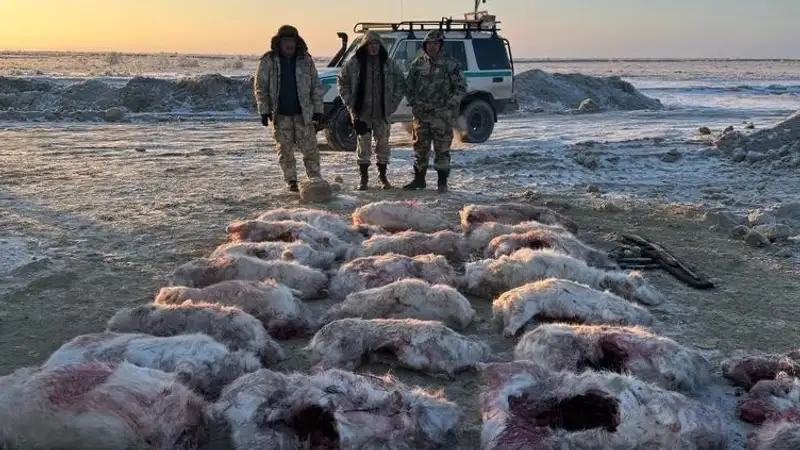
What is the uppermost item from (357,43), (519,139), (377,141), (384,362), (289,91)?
(357,43)

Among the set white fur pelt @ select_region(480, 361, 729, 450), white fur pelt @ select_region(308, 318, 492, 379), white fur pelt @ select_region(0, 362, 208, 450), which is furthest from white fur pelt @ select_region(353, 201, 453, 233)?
white fur pelt @ select_region(0, 362, 208, 450)

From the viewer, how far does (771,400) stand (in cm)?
423

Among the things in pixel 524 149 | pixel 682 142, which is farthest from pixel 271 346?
pixel 682 142

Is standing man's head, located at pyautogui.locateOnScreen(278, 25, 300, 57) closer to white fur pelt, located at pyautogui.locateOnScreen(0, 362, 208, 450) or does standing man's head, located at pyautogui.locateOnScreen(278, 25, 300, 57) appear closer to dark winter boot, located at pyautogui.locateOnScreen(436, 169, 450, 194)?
dark winter boot, located at pyautogui.locateOnScreen(436, 169, 450, 194)

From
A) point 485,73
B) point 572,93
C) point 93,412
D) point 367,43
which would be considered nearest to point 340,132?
point 485,73

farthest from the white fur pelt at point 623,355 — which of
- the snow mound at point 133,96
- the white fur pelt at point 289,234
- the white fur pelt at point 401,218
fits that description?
the snow mound at point 133,96

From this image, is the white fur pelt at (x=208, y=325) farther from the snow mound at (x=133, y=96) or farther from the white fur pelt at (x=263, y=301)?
the snow mound at (x=133, y=96)

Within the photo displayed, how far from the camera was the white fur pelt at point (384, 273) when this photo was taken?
636 centimetres

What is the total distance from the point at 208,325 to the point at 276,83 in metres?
6.17

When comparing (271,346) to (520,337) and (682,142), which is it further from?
(682,142)

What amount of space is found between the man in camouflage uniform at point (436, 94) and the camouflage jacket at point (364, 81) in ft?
0.75

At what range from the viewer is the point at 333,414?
12.0 ft

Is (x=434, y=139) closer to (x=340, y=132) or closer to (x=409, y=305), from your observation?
(x=340, y=132)

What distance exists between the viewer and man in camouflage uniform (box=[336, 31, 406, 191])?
11.1m
